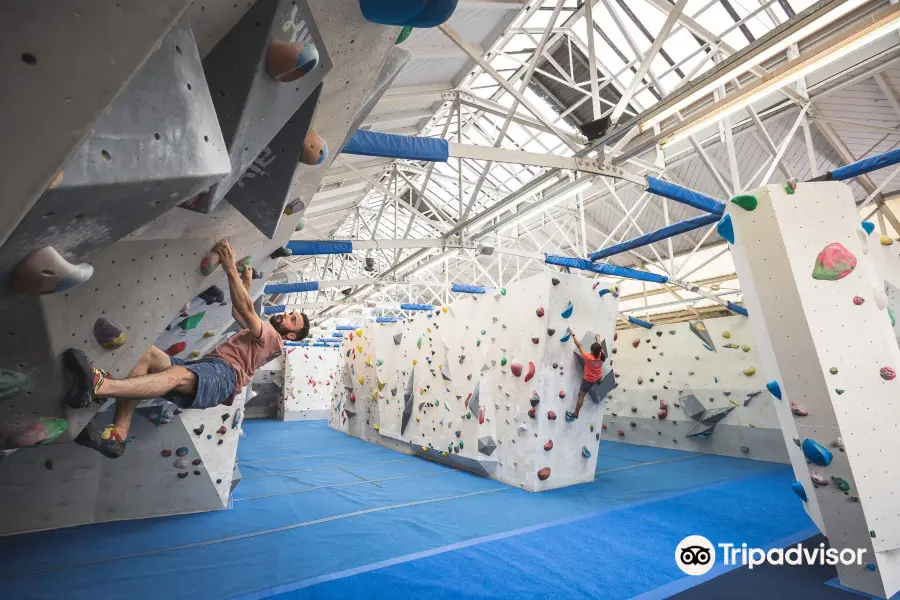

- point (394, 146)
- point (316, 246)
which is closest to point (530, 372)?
point (394, 146)

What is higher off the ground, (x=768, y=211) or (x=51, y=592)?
(x=768, y=211)

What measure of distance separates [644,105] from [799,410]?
658cm

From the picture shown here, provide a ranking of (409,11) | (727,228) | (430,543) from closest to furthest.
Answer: (409,11)
(727,228)
(430,543)

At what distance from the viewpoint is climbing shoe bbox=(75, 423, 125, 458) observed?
92.6 inches

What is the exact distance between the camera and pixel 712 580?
9.69 ft

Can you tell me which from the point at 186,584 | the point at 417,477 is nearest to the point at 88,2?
the point at 186,584

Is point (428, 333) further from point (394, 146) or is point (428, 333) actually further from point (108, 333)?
point (108, 333)

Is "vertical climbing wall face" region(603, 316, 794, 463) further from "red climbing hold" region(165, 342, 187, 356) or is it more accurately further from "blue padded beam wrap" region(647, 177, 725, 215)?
"red climbing hold" region(165, 342, 187, 356)

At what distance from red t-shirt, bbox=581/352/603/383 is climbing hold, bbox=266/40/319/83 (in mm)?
4667

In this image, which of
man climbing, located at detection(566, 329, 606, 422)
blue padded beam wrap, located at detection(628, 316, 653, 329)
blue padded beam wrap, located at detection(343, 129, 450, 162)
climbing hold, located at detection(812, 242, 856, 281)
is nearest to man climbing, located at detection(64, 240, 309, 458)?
blue padded beam wrap, located at detection(343, 129, 450, 162)

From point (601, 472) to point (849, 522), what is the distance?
11.2ft

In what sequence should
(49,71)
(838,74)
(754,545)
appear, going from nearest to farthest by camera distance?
(49,71) < (754,545) < (838,74)

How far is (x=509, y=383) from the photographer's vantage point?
17.6ft

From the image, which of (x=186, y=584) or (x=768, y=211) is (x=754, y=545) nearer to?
(x=768, y=211)
